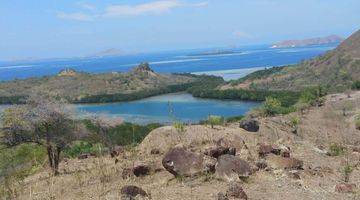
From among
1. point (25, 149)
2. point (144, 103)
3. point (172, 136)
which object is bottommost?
point (144, 103)

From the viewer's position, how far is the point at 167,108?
9994cm

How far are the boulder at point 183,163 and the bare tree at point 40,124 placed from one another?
8030mm

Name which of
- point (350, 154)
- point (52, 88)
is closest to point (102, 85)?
point (52, 88)

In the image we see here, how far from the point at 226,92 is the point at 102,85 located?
38046mm

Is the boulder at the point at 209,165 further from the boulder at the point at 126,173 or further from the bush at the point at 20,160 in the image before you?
the bush at the point at 20,160

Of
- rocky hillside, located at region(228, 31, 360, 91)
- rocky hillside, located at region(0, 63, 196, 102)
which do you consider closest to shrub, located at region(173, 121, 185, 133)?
rocky hillside, located at region(228, 31, 360, 91)

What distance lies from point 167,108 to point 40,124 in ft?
265

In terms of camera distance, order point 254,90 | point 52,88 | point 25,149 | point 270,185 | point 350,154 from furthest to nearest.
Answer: point 52,88
point 254,90
point 25,149
point 350,154
point 270,185

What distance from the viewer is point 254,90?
114 metres

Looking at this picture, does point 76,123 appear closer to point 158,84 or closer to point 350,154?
point 350,154

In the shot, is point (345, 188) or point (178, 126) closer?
point (345, 188)

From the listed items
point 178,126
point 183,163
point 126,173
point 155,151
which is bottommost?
point 155,151

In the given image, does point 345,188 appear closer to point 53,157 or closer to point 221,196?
point 221,196

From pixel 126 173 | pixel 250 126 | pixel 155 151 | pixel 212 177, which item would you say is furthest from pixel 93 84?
pixel 212 177
